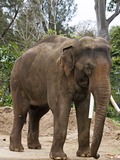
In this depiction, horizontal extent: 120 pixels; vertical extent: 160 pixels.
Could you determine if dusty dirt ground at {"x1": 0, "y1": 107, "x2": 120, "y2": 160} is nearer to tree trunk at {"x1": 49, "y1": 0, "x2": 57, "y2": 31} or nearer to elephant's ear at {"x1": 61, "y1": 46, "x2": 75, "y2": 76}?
elephant's ear at {"x1": 61, "y1": 46, "x2": 75, "y2": 76}

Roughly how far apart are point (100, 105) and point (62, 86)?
87cm

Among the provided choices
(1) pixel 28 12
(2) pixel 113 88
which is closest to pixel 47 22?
(1) pixel 28 12

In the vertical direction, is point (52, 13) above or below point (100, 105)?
below

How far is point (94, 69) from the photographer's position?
5586 millimetres

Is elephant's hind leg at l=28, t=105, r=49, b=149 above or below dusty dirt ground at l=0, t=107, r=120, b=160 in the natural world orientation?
above

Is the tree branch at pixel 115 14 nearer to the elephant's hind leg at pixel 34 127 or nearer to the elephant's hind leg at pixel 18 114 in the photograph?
the elephant's hind leg at pixel 34 127

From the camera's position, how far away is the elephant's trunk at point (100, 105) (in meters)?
5.32

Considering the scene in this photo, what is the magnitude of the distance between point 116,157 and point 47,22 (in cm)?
3372

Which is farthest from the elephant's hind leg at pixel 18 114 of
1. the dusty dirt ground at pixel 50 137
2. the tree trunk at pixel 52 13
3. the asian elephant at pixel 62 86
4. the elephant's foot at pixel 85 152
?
the tree trunk at pixel 52 13

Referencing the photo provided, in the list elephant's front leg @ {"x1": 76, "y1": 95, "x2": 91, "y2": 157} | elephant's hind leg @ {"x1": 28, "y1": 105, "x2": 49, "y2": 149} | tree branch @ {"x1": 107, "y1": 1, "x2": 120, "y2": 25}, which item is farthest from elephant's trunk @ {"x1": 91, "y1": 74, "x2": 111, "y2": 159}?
tree branch @ {"x1": 107, "y1": 1, "x2": 120, "y2": 25}

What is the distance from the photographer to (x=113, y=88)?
14281 mm

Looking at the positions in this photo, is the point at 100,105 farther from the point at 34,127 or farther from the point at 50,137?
the point at 50,137

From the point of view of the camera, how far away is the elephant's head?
213 inches

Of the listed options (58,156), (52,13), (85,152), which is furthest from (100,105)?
(52,13)
